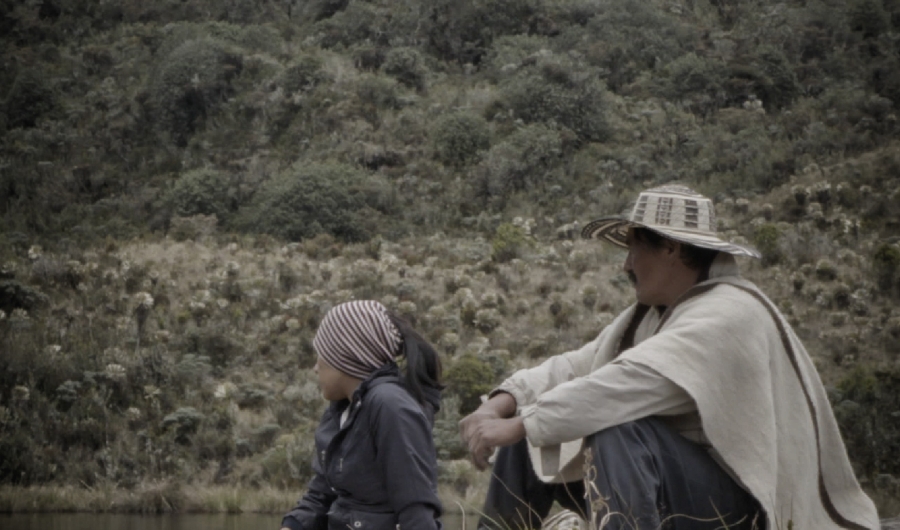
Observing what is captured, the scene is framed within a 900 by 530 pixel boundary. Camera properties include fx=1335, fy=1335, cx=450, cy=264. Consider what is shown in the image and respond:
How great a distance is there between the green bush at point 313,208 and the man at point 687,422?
2312 cm

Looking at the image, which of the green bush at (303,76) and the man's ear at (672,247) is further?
the green bush at (303,76)

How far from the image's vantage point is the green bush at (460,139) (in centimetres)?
3006

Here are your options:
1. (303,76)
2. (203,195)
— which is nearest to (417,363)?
(203,195)

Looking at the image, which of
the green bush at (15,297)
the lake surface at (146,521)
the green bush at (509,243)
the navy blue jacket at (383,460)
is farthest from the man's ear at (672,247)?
the green bush at (509,243)

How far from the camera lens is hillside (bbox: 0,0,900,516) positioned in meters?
16.6

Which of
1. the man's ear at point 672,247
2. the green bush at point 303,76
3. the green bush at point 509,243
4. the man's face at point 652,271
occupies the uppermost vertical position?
the man's ear at point 672,247

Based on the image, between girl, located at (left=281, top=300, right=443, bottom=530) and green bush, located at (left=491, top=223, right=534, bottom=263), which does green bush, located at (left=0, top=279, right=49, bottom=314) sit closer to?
green bush, located at (left=491, top=223, right=534, bottom=263)

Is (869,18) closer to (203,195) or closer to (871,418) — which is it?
(203,195)

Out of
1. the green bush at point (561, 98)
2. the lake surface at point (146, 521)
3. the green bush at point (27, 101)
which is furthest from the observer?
the green bush at point (27, 101)

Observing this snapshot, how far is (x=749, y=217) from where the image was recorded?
25.3 meters

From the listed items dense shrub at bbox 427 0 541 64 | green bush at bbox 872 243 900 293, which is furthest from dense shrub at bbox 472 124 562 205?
green bush at bbox 872 243 900 293

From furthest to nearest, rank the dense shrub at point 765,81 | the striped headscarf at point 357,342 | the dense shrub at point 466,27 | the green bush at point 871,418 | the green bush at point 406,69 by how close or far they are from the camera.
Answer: the dense shrub at point 466,27 < the green bush at point 406,69 < the dense shrub at point 765,81 < the green bush at point 871,418 < the striped headscarf at point 357,342

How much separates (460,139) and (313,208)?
489 cm

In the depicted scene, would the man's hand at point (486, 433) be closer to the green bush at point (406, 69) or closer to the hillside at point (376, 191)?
the hillside at point (376, 191)
